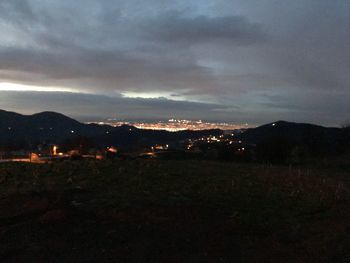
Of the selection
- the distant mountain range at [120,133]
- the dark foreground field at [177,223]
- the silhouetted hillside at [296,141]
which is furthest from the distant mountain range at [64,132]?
the dark foreground field at [177,223]

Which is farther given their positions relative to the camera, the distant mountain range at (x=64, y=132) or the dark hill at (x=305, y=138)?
the distant mountain range at (x=64, y=132)

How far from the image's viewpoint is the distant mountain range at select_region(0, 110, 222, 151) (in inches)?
3376

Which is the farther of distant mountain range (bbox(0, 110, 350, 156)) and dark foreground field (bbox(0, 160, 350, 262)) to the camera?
distant mountain range (bbox(0, 110, 350, 156))

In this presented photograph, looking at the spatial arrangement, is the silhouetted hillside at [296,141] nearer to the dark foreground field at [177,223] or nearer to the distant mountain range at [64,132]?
the distant mountain range at [64,132]

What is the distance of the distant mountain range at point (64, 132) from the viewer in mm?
85750

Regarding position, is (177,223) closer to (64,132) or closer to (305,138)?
(305,138)

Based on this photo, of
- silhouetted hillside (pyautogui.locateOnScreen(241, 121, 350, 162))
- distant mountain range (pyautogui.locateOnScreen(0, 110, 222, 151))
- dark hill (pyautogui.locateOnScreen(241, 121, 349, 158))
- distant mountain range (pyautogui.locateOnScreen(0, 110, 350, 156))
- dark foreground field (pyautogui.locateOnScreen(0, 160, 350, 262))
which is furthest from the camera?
distant mountain range (pyautogui.locateOnScreen(0, 110, 222, 151))

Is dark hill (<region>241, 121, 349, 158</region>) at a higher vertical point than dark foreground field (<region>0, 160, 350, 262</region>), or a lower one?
higher

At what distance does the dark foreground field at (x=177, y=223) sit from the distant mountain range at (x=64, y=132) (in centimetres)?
6763

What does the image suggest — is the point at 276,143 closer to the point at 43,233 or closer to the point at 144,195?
the point at 144,195

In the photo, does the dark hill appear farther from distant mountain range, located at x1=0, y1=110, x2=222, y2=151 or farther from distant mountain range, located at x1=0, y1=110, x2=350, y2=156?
distant mountain range, located at x1=0, y1=110, x2=222, y2=151

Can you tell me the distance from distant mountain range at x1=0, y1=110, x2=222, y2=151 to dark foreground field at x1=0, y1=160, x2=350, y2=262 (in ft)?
222

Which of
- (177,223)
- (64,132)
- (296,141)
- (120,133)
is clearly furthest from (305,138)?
(64,132)

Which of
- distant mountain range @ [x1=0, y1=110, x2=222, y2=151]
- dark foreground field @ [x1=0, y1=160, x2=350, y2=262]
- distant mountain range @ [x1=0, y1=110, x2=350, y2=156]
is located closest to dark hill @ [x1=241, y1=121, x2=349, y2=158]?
distant mountain range @ [x1=0, y1=110, x2=350, y2=156]
